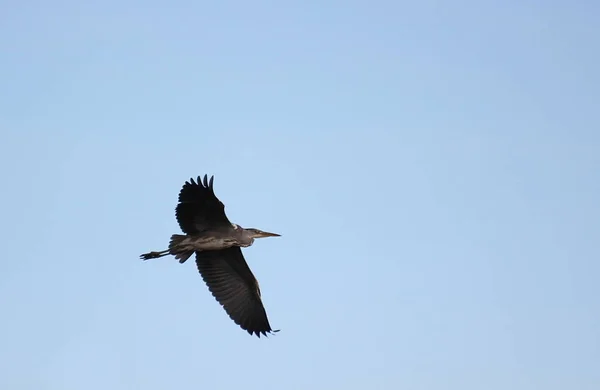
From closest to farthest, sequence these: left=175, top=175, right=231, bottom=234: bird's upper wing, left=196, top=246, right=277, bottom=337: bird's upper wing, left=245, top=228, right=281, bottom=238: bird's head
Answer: left=175, top=175, right=231, bottom=234: bird's upper wing → left=245, top=228, right=281, bottom=238: bird's head → left=196, top=246, right=277, bottom=337: bird's upper wing

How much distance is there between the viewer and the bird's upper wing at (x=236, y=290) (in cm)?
2706

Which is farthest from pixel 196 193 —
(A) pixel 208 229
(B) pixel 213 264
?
(B) pixel 213 264

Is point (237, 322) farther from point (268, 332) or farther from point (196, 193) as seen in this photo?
point (196, 193)

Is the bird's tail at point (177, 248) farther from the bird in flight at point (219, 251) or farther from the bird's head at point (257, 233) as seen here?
the bird's head at point (257, 233)

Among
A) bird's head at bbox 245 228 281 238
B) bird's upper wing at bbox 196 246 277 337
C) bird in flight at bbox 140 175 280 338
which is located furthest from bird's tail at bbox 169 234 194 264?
bird's head at bbox 245 228 281 238

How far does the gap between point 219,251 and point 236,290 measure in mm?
1146

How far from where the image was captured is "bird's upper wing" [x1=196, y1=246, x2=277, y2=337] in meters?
27.1

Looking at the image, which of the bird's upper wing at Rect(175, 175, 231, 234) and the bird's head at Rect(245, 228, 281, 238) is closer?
the bird's upper wing at Rect(175, 175, 231, 234)

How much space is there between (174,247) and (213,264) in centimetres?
190

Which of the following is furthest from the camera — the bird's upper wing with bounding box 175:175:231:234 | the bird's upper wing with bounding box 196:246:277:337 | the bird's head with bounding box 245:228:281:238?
the bird's upper wing with bounding box 196:246:277:337

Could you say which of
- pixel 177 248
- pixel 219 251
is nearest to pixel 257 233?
pixel 219 251

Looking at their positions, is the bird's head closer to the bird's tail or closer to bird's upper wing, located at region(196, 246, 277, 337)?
bird's upper wing, located at region(196, 246, 277, 337)

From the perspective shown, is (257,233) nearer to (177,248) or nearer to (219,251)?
(219,251)

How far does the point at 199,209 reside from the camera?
25.0m
